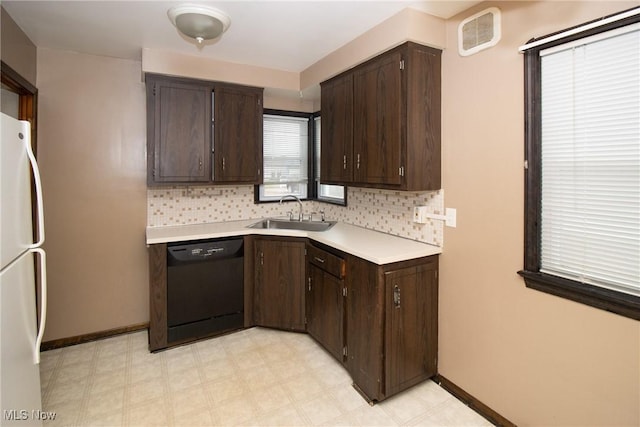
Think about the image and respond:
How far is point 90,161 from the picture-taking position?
9.56 feet

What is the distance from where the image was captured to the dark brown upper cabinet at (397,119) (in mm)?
2152

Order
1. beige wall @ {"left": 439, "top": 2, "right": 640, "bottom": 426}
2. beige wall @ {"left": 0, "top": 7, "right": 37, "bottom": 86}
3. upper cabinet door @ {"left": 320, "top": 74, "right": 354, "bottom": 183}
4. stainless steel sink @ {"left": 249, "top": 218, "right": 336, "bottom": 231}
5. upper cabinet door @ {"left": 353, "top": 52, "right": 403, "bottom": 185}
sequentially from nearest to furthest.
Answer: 1. beige wall @ {"left": 439, "top": 2, "right": 640, "bottom": 426}
2. beige wall @ {"left": 0, "top": 7, "right": 37, "bottom": 86}
3. upper cabinet door @ {"left": 353, "top": 52, "right": 403, "bottom": 185}
4. upper cabinet door @ {"left": 320, "top": 74, "right": 354, "bottom": 183}
5. stainless steel sink @ {"left": 249, "top": 218, "right": 336, "bottom": 231}

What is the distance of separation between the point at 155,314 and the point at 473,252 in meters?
2.41

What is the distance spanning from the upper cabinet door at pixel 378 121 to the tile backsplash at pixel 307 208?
0.36 meters

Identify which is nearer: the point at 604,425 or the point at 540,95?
the point at 604,425

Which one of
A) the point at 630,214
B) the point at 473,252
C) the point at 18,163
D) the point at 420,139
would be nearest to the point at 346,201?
the point at 420,139

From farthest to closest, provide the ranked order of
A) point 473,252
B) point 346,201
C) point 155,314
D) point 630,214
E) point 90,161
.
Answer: point 346,201 → point 90,161 → point 155,314 → point 473,252 → point 630,214

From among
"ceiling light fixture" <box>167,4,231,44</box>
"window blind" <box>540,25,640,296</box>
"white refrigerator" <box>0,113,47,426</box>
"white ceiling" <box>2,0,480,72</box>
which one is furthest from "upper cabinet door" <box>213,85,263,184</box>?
"window blind" <box>540,25,640,296</box>

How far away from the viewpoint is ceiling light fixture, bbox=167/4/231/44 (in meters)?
2.02

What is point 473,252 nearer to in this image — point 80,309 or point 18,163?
point 18,163

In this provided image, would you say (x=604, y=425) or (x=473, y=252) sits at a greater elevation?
(x=473, y=252)

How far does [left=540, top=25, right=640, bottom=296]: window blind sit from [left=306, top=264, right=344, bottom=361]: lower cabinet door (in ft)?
4.36

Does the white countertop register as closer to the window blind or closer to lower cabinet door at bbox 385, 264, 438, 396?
lower cabinet door at bbox 385, 264, 438, 396

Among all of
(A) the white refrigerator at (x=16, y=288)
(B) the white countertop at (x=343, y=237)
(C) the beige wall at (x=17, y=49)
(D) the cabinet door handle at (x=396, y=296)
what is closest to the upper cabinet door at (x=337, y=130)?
(B) the white countertop at (x=343, y=237)
